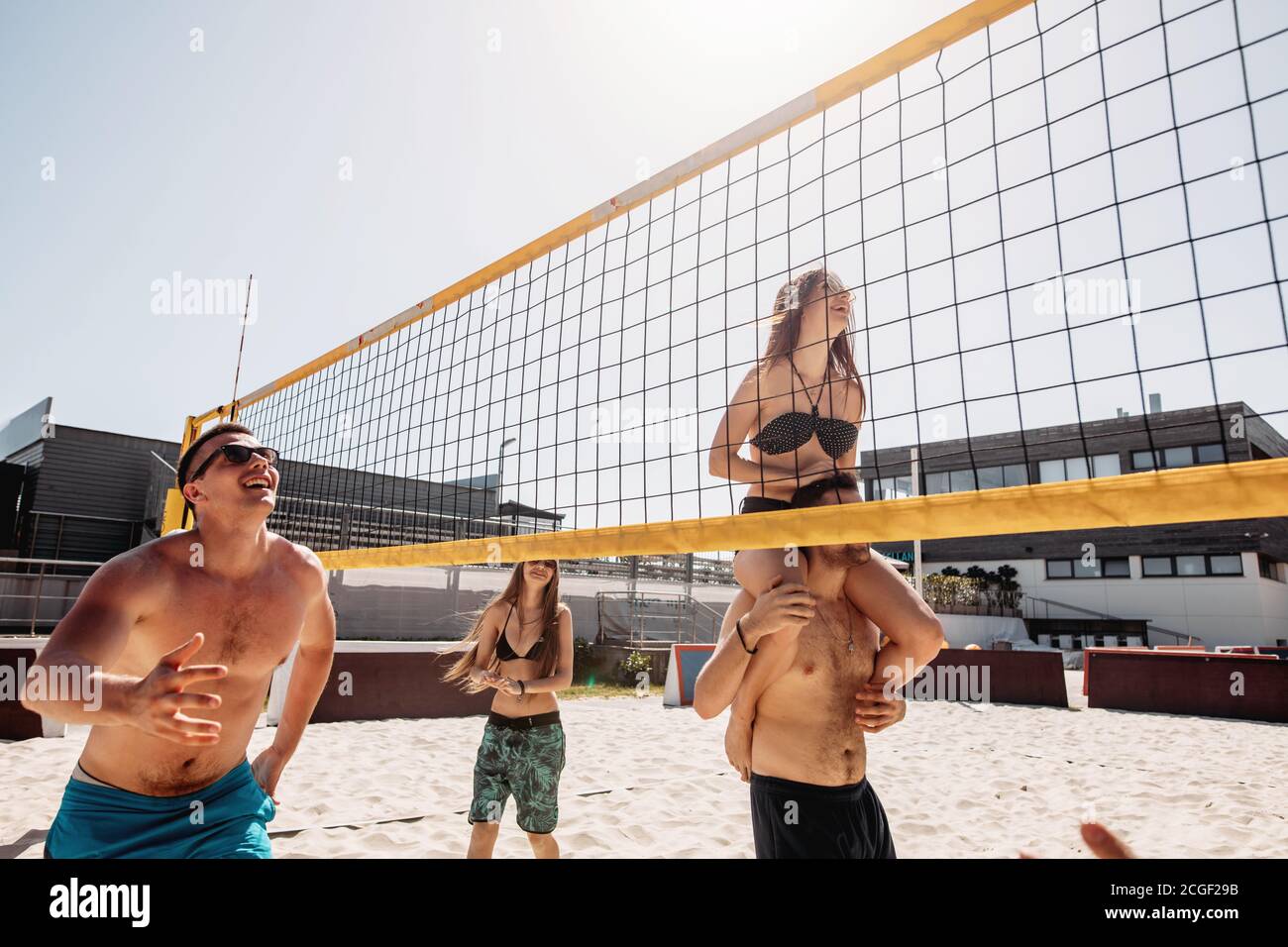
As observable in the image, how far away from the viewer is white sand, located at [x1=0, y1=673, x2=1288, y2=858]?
4.17 m

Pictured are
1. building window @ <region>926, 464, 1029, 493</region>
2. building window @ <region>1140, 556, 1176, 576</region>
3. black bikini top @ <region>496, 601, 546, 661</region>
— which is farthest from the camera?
building window @ <region>926, 464, 1029, 493</region>

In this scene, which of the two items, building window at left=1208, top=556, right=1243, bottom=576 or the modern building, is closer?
the modern building

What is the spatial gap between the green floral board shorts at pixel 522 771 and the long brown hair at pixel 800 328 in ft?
6.72

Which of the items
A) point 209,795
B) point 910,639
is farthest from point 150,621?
point 910,639

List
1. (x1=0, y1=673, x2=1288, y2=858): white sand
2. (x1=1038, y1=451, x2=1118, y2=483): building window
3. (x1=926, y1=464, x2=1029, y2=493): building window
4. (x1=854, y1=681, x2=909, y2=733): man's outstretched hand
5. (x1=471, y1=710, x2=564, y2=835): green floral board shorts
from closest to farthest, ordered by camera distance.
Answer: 1. (x1=854, y1=681, x2=909, y2=733): man's outstretched hand
2. (x1=471, y1=710, x2=564, y2=835): green floral board shorts
3. (x1=0, y1=673, x2=1288, y2=858): white sand
4. (x1=926, y1=464, x2=1029, y2=493): building window
5. (x1=1038, y1=451, x2=1118, y2=483): building window

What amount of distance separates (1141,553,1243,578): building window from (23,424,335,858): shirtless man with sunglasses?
2834 centimetres

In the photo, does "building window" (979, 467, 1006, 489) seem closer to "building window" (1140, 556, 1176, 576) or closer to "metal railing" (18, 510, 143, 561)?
"building window" (1140, 556, 1176, 576)

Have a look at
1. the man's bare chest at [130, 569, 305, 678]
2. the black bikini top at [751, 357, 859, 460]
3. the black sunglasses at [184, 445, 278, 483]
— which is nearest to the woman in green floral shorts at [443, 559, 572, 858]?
the man's bare chest at [130, 569, 305, 678]

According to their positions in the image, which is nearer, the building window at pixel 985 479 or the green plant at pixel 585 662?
the green plant at pixel 585 662

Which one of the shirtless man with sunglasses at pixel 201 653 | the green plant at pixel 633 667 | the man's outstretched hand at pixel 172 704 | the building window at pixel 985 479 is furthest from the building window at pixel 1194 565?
the man's outstretched hand at pixel 172 704

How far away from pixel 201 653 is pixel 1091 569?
28.8 m

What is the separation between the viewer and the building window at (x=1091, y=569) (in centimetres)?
2445

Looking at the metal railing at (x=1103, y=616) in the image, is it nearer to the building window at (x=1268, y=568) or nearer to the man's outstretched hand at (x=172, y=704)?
the building window at (x=1268, y=568)
